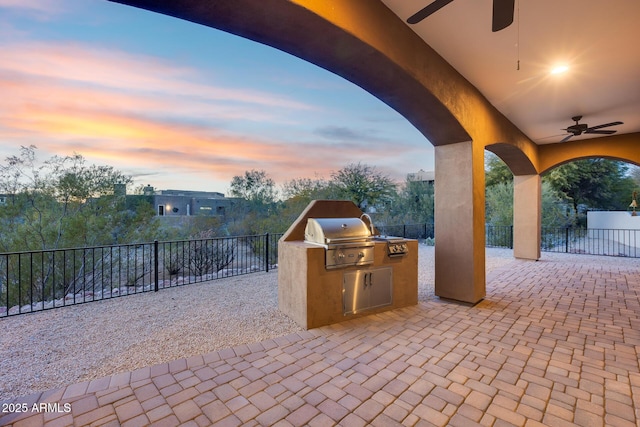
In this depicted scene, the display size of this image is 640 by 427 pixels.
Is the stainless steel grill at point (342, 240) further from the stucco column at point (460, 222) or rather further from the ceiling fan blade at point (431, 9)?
the ceiling fan blade at point (431, 9)

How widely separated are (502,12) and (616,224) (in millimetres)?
16688

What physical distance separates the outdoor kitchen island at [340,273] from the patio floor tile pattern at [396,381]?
226 millimetres

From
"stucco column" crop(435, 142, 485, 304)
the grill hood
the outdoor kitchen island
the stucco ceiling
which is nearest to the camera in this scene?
the stucco ceiling

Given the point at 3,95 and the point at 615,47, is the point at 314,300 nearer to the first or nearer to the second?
the point at 615,47

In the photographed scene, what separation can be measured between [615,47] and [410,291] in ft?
11.8

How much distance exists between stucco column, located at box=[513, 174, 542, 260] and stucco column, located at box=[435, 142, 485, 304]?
4.60 metres

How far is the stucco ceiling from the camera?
2500mm

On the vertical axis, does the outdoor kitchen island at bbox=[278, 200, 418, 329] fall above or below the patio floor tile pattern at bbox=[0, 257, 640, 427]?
above

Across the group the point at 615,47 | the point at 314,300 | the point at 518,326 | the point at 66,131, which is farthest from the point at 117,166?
the point at 615,47

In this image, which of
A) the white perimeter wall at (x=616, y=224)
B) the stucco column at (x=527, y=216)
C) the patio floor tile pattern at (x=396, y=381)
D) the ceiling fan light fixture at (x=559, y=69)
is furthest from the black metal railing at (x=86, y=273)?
the white perimeter wall at (x=616, y=224)

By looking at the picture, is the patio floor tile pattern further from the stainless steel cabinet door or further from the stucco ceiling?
the stucco ceiling

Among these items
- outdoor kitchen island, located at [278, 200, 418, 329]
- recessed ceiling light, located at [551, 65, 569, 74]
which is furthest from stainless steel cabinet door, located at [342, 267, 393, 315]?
recessed ceiling light, located at [551, 65, 569, 74]

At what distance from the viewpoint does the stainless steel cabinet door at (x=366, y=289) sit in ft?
11.1

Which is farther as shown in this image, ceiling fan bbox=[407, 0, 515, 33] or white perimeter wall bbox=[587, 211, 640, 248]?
white perimeter wall bbox=[587, 211, 640, 248]
